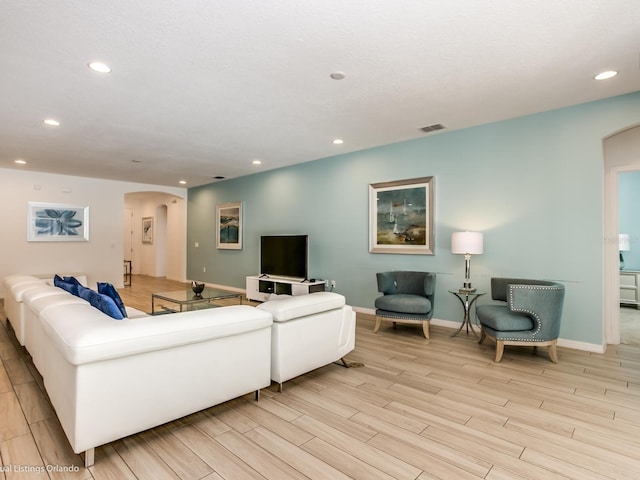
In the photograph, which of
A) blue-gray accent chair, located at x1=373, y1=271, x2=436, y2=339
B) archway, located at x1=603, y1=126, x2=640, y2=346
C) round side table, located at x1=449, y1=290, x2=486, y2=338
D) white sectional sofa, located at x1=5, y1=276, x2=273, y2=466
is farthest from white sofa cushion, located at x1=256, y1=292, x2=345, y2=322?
archway, located at x1=603, y1=126, x2=640, y2=346

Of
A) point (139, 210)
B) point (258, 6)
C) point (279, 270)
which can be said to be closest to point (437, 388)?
point (258, 6)

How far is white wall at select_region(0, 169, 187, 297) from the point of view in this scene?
273 inches

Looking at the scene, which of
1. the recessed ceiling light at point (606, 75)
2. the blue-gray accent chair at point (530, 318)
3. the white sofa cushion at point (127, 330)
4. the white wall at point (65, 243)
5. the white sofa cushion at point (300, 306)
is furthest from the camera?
the white wall at point (65, 243)

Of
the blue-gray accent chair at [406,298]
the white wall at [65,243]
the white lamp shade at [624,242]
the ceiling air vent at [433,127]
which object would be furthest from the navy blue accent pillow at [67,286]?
the white lamp shade at [624,242]

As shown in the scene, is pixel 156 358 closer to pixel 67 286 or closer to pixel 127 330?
pixel 127 330

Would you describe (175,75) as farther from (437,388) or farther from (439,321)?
(439,321)

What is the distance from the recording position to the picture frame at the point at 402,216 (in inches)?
192

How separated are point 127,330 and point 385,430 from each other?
1.65 metres

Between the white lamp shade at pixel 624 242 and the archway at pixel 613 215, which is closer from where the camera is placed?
the archway at pixel 613 215

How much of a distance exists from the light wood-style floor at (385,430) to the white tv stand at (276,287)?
2.72 metres

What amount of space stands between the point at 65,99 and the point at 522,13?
407 centimetres

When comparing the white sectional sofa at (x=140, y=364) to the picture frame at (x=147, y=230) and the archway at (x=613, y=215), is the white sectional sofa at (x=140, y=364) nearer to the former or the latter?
the archway at (x=613, y=215)

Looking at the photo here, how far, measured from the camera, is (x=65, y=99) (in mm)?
3494

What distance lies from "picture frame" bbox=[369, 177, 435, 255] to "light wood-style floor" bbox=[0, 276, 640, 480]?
203 centimetres
